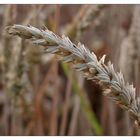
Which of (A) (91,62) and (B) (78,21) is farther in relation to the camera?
(B) (78,21)

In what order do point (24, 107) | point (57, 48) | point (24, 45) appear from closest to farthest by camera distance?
point (57, 48) < point (24, 45) < point (24, 107)

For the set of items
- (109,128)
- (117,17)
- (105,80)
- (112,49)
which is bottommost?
(109,128)

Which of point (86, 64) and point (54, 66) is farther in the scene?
point (54, 66)

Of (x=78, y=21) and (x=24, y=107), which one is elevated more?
(x=78, y=21)

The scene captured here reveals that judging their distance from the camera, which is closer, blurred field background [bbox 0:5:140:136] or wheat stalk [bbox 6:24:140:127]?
wheat stalk [bbox 6:24:140:127]

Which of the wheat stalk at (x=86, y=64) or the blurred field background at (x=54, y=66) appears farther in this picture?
the blurred field background at (x=54, y=66)

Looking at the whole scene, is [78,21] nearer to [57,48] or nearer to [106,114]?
[106,114]

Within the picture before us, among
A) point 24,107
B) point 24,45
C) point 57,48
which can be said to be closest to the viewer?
point 57,48

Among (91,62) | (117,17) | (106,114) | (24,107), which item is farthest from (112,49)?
(91,62)
